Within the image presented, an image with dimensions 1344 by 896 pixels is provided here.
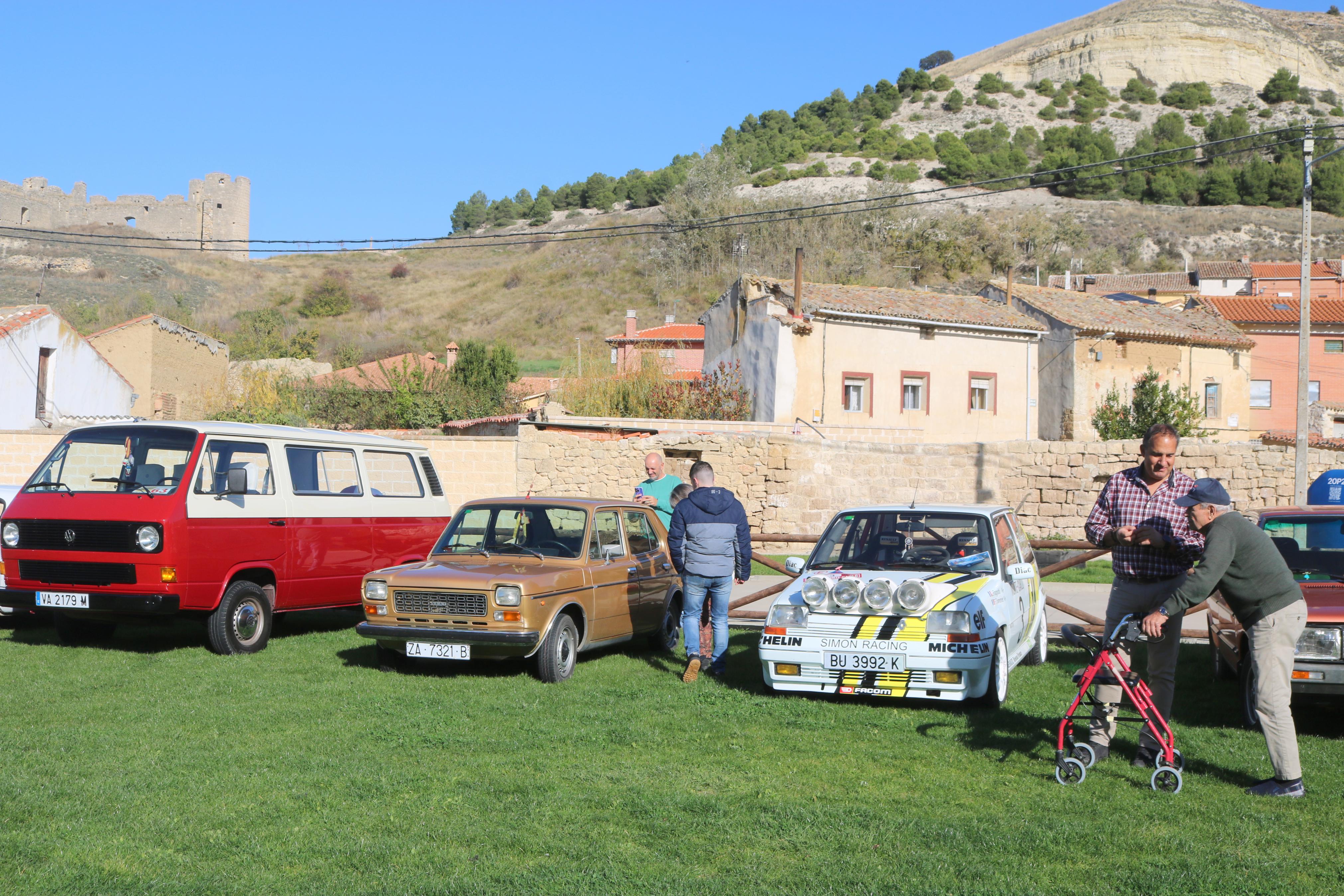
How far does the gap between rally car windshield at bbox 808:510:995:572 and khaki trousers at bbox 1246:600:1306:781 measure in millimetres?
2905

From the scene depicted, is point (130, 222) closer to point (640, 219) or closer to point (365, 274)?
point (365, 274)

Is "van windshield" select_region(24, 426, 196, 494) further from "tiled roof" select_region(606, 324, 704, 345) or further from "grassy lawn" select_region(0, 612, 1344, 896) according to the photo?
"tiled roof" select_region(606, 324, 704, 345)

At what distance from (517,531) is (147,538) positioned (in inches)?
128

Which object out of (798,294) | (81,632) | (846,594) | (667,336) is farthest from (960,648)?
(667,336)

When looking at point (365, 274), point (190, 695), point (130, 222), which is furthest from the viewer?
point (130, 222)

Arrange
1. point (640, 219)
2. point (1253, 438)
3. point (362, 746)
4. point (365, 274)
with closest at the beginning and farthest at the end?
point (362, 746), point (1253, 438), point (365, 274), point (640, 219)

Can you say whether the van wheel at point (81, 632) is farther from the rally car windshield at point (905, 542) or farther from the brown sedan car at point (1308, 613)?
the brown sedan car at point (1308, 613)

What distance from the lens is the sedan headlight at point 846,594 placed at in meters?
8.01

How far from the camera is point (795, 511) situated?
24812 mm

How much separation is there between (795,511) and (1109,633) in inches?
732

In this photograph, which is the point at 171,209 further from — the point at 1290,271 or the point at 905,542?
the point at 905,542

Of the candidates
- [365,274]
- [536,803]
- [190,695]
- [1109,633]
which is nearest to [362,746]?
[536,803]

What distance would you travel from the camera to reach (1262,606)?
18.6 ft

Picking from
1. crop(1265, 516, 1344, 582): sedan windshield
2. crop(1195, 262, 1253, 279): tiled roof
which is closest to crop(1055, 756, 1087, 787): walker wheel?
crop(1265, 516, 1344, 582): sedan windshield
